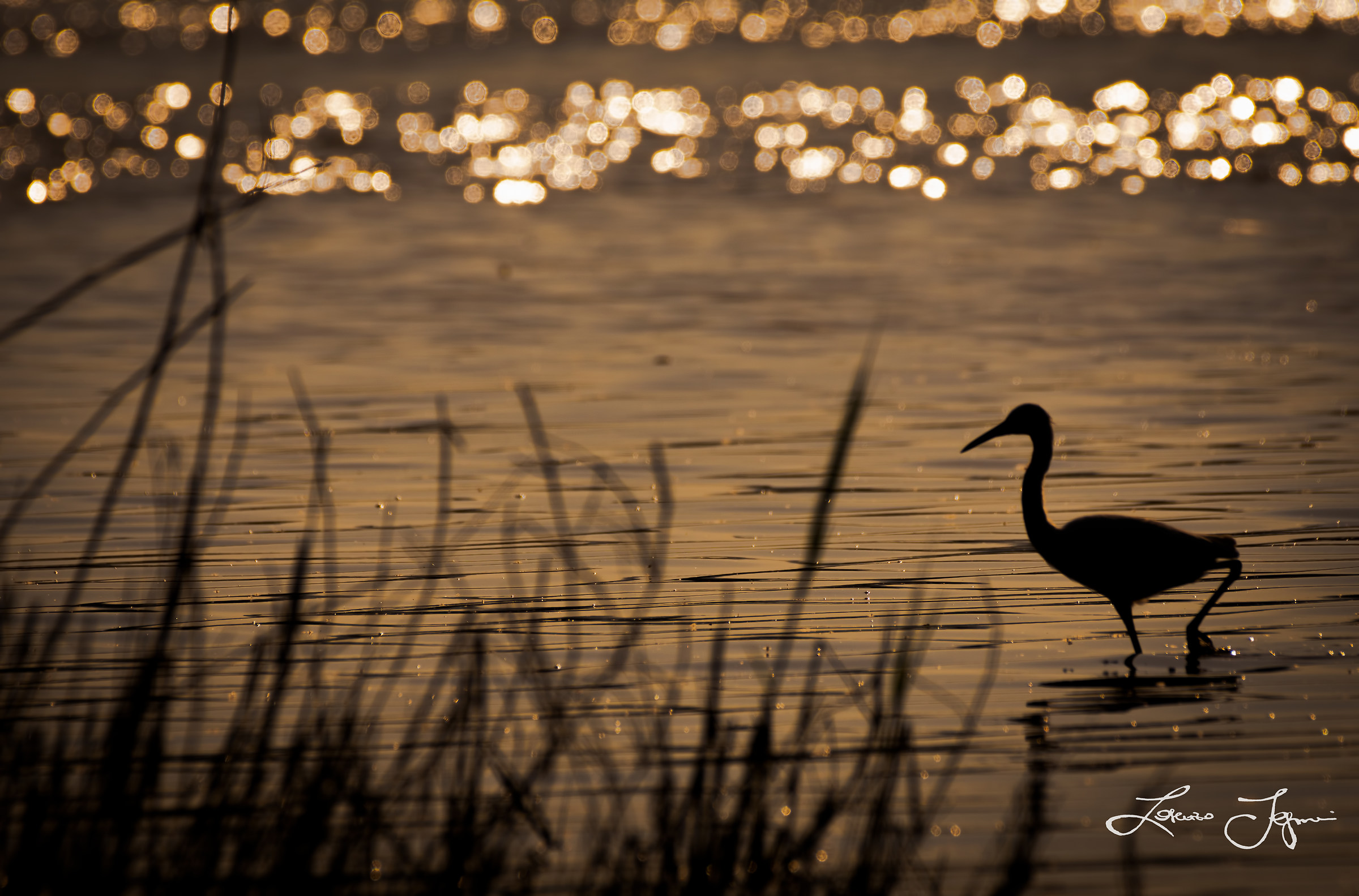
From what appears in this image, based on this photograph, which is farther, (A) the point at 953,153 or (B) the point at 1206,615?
(A) the point at 953,153

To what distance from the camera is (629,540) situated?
10.9 m

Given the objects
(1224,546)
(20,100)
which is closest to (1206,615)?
(1224,546)

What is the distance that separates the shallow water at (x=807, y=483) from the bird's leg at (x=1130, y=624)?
9 centimetres

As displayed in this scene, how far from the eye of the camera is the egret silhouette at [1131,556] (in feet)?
26.9

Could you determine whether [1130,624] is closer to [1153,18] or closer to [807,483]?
[807,483]

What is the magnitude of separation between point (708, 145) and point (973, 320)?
22911mm

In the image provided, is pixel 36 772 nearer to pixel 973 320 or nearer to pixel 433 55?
pixel 973 320

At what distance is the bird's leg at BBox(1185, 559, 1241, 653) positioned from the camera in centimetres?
826

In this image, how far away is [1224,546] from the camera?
8.45m

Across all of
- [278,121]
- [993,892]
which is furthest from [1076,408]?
[278,121]

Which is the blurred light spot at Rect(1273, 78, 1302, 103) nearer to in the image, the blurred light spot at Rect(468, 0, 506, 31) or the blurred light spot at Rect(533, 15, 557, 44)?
the blurred light spot at Rect(533, 15, 557, 44)

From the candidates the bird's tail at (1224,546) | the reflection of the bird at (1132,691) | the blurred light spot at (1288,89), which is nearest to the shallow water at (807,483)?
the reflection of the bird at (1132,691)
